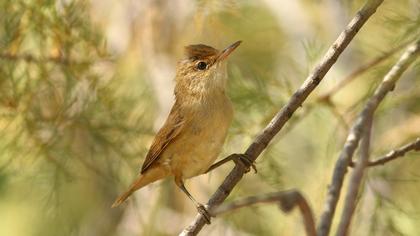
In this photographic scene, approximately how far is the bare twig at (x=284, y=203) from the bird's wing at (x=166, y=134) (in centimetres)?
198

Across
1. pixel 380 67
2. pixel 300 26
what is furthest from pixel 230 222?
pixel 300 26

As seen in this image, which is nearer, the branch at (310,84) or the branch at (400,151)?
the branch at (310,84)

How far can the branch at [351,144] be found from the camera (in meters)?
1.97

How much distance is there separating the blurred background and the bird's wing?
34 cm

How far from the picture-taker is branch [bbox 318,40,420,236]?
197 centimetres

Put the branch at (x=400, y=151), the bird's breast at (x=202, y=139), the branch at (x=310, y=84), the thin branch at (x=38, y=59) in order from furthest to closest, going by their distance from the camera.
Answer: the thin branch at (x=38, y=59)
the bird's breast at (x=202, y=139)
the branch at (x=400, y=151)
the branch at (x=310, y=84)

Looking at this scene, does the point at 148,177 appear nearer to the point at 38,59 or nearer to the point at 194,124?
the point at 194,124

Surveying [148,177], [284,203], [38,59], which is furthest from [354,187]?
[38,59]

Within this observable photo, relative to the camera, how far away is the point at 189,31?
4863mm

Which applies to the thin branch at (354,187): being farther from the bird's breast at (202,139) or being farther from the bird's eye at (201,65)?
the bird's eye at (201,65)

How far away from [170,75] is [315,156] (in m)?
1.28

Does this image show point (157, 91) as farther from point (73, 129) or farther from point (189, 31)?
point (73, 129)

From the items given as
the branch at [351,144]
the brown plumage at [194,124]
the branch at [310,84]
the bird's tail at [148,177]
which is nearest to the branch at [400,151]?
the branch at [351,144]

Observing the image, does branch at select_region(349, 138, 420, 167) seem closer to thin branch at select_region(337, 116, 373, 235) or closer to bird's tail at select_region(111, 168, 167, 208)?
thin branch at select_region(337, 116, 373, 235)
